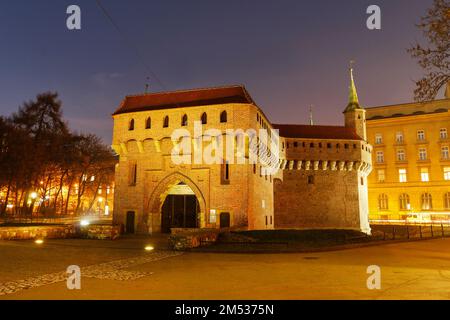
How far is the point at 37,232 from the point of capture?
75.0ft

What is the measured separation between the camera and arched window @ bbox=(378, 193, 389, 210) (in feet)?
175

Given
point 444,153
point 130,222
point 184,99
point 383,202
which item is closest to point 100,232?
point 130,222

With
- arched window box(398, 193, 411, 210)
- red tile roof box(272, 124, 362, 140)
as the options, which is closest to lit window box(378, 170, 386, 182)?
arched window box(398, 193, 411, 210)

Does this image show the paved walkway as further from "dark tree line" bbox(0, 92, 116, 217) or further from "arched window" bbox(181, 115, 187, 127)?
"dark tree line" bbox(0, 92, 116, 217)

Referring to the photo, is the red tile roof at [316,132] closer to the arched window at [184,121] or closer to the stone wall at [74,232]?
the arched window at [184,121]

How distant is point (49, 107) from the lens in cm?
4203

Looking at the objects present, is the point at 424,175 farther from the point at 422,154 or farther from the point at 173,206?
the point at 173,206

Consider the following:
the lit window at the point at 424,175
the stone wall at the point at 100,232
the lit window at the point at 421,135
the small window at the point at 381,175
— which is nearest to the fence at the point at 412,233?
the small window at the point at 381,175

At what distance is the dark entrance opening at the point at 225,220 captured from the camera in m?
26.7

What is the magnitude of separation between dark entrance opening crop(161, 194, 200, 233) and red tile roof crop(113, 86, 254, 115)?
7.86 meters

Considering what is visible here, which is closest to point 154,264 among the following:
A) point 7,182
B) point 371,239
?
point 371,239

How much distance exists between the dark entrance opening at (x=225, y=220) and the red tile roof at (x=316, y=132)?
1763cm

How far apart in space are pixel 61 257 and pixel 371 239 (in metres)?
17.6
